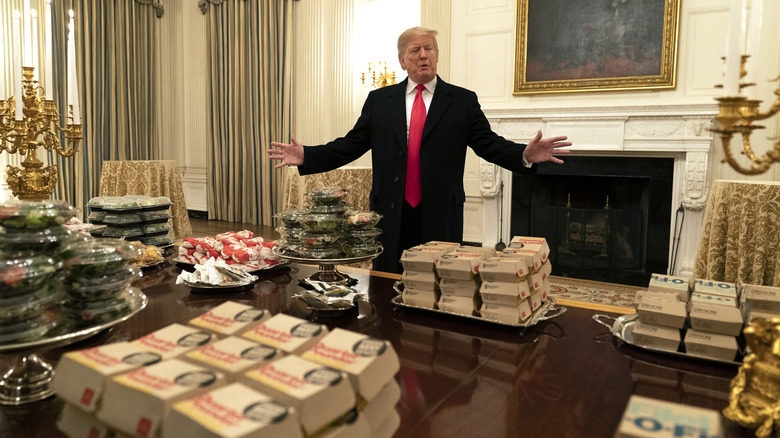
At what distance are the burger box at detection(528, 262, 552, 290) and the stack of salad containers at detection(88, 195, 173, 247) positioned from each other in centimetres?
139

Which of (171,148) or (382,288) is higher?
(171,148)

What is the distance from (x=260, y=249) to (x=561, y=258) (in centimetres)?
394

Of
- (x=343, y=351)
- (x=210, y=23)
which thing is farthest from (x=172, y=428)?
(x=210, y=23)

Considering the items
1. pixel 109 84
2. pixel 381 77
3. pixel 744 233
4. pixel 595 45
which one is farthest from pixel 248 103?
pixel 744 233

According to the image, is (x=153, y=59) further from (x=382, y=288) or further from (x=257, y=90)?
(x=382, y=288)

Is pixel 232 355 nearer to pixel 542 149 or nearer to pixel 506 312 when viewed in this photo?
pixel 506 312

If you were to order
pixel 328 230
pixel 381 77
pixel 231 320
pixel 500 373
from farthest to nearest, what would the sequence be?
pixel 381 77, pixel 328 230, pixel 500 373, pixel 231 320

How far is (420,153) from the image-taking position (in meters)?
2.27

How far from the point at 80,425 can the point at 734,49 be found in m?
0.89

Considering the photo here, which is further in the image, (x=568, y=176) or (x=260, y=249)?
(x=568, y=176)

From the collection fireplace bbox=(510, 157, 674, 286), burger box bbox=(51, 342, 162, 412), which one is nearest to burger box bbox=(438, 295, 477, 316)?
burger box bbox=(51, 342, 162, 412)

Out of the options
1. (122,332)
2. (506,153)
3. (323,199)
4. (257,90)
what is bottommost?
(122,332)

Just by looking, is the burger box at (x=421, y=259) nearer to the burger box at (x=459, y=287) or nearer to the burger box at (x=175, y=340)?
the burger box at (x=459, y=287)

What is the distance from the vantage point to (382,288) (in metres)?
1.58
